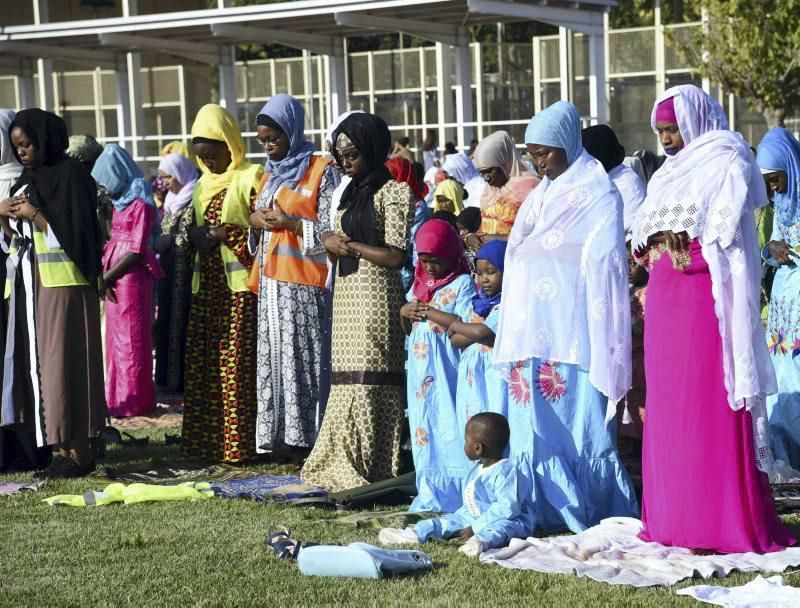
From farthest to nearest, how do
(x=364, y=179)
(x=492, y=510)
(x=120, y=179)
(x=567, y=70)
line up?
(x=567, y=70)
(x=120, y=179)
(x=364, y=179)
(x=492, y=510)

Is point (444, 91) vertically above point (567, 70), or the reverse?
point (567, 70)

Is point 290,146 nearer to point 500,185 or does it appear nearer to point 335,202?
point 335,202

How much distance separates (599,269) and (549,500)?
113 cm

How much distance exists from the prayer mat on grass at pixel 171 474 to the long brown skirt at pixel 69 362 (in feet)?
0.92

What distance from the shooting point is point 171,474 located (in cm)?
796

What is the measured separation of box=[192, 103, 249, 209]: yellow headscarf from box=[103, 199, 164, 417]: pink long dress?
2.08m

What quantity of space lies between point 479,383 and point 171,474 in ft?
7.31

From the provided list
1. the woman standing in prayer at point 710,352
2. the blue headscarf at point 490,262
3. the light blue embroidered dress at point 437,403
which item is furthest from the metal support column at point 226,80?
the woman standing in prayer at point 710,352

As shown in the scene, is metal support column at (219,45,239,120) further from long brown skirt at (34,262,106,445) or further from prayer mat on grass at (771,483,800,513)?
prayer mat on grass at (771,483,800,513)

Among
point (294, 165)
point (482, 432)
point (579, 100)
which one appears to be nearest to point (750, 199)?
point (482, 432)

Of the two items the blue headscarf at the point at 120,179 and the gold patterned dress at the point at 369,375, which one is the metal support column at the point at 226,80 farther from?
the gold patterned dress at the point at 369,375

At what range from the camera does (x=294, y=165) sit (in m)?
7.96

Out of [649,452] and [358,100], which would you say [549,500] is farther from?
[358,100]

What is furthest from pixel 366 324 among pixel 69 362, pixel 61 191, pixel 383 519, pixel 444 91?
pixel 444 91
